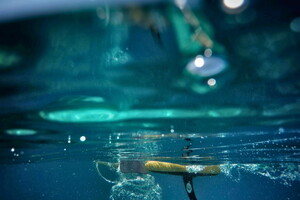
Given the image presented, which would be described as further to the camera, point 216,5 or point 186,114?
point 186,114

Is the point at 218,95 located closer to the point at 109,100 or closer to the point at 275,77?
the point at 275,77

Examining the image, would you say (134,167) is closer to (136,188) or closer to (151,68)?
(136,188)

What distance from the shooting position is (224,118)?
1141cm

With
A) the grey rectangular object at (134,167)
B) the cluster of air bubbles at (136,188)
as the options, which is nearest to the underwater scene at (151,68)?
the grey rectangular object at (134,167)

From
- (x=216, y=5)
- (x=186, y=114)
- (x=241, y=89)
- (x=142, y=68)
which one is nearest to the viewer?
(x=216, y=5)

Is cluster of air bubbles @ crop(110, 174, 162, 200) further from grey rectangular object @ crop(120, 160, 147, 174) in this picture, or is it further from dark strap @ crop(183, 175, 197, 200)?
dark strap @ crop(183, 175, 197, 200)

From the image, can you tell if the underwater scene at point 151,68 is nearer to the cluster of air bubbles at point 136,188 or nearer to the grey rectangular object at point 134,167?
the grey rectangular object at point 134,167

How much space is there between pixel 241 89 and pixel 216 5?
181 inches

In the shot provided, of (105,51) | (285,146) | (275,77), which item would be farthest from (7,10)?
(285,146)

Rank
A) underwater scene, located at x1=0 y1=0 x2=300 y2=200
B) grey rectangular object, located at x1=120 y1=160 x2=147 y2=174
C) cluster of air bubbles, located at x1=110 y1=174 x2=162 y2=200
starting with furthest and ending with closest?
cluster of air bubbles, located at x1=110 y1=174 x2=162 y2=200 → grey rectangular object, located at x1=120 y1=160 x2=147 y2=174 → underwater scene, located at x1=0 y1=0 x2=300 y2=200

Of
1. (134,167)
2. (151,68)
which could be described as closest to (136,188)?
(134,167)

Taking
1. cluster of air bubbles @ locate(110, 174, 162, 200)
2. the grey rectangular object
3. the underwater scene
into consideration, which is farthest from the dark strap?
cluster of air bubbles @ locate(110, 174, 162, 200)

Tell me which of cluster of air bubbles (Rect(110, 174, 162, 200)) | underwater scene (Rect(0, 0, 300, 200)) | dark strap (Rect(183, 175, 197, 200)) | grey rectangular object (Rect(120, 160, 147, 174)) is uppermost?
underwater scene (Rect(0, 0, 300, 200))

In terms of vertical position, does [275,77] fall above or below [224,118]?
above
